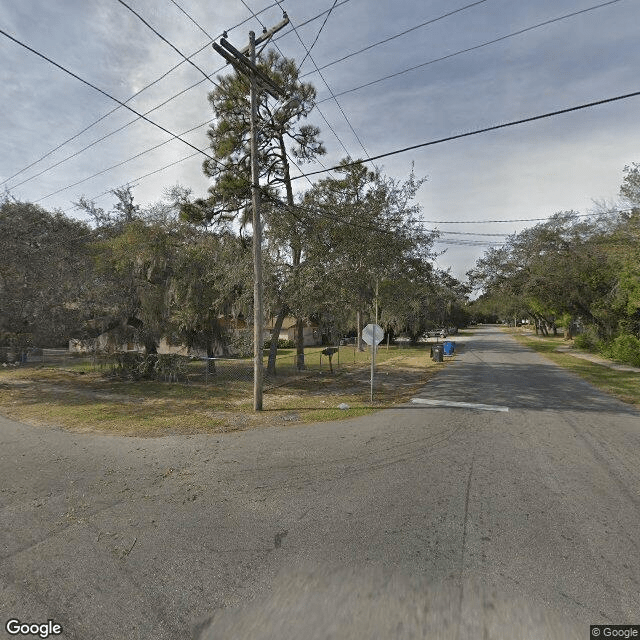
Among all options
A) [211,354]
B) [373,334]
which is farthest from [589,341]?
[211,354]

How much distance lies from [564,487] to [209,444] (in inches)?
223

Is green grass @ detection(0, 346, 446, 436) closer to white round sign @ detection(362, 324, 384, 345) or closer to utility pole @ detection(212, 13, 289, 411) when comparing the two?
utility pole @ detection(212, 13, 289, 411)

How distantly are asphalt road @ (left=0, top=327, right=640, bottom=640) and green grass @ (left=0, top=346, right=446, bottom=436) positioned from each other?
131 centimetres

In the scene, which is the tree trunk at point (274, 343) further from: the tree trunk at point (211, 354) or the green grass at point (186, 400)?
the tree trunk at point (211, 354)

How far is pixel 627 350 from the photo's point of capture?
1825 cm

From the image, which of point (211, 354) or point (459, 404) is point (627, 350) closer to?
point (459, 404)

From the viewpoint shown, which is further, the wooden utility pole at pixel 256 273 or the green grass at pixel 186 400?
the wooden utility pole at pixel 256 273

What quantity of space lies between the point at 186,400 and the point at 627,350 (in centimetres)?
2154

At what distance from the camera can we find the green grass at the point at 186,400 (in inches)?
320

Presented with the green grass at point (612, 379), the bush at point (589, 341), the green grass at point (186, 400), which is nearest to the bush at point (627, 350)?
the green grass at point (612, 379)

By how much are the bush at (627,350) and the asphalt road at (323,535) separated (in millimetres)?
14692

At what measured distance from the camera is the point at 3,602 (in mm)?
2688

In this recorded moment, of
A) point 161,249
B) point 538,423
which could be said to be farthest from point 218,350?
point 538,423

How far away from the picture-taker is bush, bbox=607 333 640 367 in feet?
57.7
